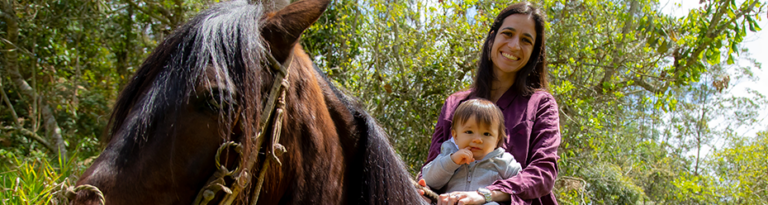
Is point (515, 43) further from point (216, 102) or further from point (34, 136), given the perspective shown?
point (34, 136)

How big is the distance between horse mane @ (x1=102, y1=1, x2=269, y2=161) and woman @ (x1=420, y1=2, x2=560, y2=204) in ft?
2.63

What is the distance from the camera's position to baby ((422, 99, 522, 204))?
1729 millimetres

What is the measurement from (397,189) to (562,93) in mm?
3482

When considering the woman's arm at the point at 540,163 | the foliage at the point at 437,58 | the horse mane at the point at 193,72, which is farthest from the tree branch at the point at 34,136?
the woman's arm at the point at 540,163

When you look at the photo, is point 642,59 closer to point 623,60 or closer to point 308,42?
point 623,60

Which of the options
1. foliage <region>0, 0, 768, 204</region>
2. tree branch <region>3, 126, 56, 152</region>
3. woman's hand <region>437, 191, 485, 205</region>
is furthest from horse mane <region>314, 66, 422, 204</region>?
tree branch <region>3, 126, 56, 152</region>

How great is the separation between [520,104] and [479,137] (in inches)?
13.8

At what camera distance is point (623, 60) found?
5242mm

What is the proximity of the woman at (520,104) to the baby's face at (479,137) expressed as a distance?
→ 143mm

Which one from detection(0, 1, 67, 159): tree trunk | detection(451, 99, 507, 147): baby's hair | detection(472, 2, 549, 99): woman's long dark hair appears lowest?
detection(0, 1, 67, 159): tree trunk

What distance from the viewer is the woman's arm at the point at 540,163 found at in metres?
1.61

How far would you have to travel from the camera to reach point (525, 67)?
7.04ft

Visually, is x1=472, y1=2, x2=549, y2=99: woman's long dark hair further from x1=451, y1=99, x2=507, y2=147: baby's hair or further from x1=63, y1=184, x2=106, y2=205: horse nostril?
x1=63, y1=184, x2=106, y2=205: horse nostril

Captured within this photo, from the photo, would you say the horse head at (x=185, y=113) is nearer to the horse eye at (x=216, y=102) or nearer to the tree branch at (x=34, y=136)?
the horse eye at (x=216, y=102)
